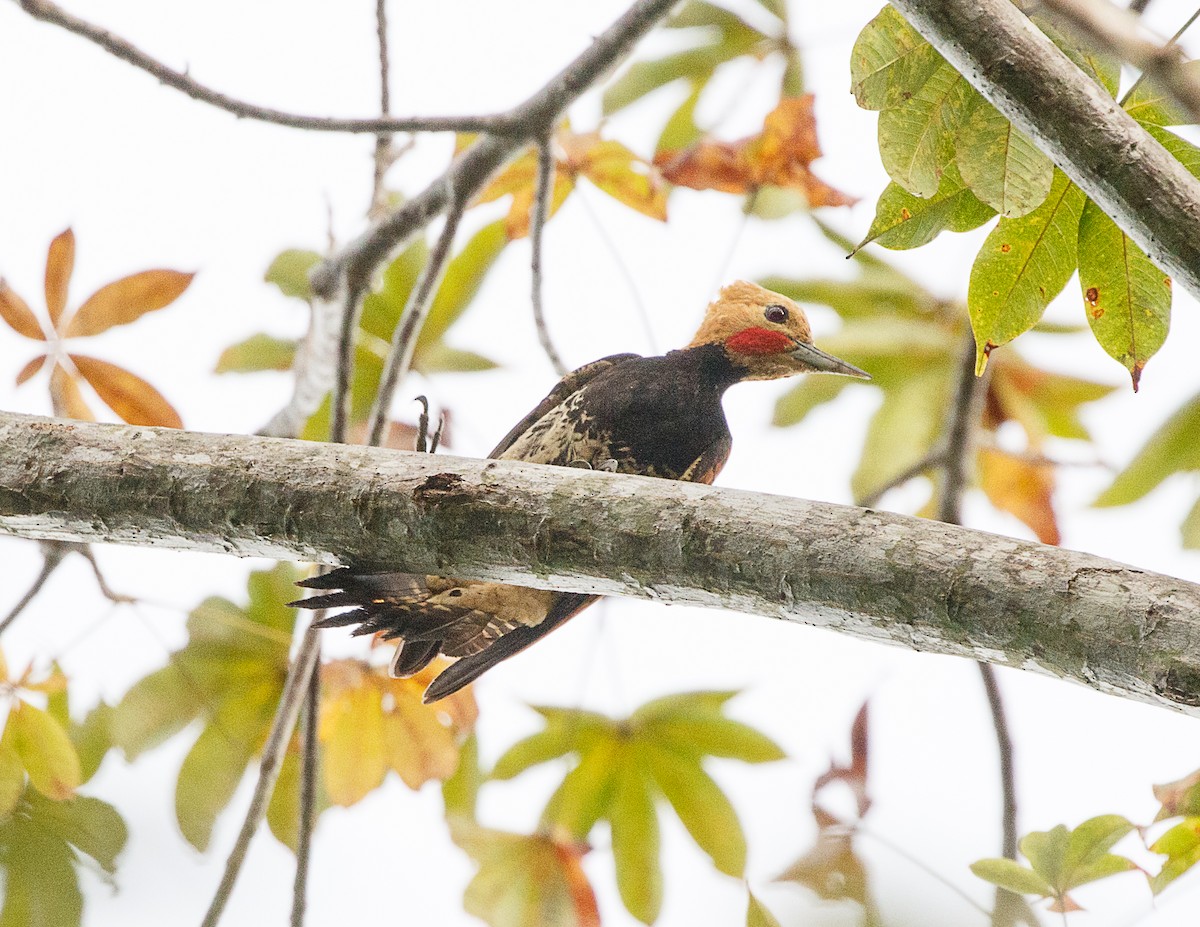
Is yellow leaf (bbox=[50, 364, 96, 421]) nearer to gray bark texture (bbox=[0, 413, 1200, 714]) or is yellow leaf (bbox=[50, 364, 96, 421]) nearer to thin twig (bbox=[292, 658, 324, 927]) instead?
thin twig (bbox=[292, 658, 324, 927])

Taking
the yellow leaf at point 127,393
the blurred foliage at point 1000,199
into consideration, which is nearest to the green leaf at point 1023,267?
the blurred foliage at point 1000,199

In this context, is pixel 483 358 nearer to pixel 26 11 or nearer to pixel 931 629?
pixel 26 11

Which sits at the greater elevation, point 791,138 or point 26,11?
point 791,138

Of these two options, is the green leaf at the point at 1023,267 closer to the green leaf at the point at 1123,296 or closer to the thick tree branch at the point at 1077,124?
the green leaf at the point at 1123,296

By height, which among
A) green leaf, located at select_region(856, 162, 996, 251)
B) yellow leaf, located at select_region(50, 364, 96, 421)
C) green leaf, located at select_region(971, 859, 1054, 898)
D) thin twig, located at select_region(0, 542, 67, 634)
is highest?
green leaf, located at select_region(856, 162, 996, 251)

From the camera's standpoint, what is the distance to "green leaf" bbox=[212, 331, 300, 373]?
3.88 m

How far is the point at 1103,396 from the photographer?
3.69 m

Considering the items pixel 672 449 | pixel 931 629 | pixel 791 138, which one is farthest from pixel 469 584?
pixel 791 138

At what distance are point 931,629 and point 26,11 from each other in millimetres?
2176

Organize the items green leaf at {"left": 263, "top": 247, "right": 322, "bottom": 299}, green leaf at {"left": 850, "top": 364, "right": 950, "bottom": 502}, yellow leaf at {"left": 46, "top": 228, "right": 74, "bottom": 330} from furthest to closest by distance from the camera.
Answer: green leaf at {"left": 263, "top": 247, "right": 322, "bottom": 299} → green leaf at {"left": 850, "top": 364, "right": 950, "bottom": 502} → yellow leaf at {"left": 46, "top": 228, "right": 74, "bottom": 330}

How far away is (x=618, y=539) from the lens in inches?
68.1

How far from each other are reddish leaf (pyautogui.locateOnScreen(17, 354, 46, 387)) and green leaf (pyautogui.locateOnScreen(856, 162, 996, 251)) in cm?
212

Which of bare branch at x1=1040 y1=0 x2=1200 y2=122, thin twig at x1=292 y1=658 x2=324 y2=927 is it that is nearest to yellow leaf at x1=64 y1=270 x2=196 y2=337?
thin twig at x1=292 y1=658 x2=324 y2=927

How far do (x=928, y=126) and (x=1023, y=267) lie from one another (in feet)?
1.05
